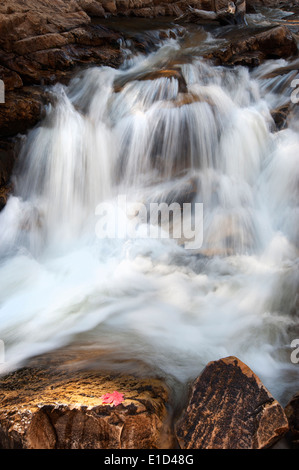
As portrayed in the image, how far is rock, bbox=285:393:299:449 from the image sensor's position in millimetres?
2500

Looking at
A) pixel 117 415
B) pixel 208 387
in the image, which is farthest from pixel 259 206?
pixel 117 415

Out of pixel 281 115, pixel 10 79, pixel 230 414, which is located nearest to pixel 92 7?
pixel 10 79

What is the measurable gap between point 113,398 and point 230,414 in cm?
90

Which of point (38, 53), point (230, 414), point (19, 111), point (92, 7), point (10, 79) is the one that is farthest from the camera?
point (92, 7)

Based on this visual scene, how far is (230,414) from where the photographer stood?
2.52 meters

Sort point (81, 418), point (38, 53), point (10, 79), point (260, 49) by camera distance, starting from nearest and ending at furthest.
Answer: point (81, 418)
point (10, 79)
point (38, 53)
point (260, 49)

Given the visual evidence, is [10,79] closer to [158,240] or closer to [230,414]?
[158,240]

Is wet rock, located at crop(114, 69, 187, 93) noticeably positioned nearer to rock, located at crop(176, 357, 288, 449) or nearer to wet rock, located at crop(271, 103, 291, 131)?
wet rock, located at crop(271, 103, 291, 131)

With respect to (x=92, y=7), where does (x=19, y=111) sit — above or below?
below

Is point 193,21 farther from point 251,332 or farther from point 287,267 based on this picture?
point 251,332

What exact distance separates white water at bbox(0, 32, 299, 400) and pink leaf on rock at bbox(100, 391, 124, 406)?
1.83 ft

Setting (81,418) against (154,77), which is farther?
(154,77)

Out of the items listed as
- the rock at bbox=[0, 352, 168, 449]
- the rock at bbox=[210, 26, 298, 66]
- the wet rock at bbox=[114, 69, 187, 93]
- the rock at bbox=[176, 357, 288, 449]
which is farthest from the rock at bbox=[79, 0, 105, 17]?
the rock at bbox=[176, 357, 288, 449]

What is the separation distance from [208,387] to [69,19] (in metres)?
8.95
